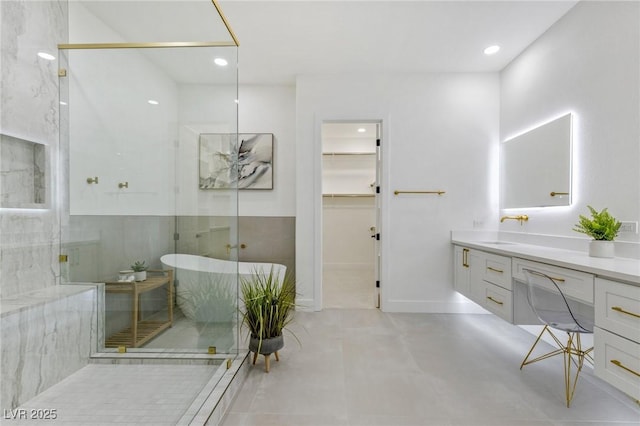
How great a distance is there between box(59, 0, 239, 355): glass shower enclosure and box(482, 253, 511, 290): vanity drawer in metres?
2.22

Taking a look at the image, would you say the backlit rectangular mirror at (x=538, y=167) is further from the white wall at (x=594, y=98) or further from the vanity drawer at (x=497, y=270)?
the vanity drawer at (x=497, y=270)

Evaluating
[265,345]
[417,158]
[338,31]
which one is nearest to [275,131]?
[338,31]

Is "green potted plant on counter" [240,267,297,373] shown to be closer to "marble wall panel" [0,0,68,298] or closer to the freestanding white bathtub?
the freestanding white bathtub

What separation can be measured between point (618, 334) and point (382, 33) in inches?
108

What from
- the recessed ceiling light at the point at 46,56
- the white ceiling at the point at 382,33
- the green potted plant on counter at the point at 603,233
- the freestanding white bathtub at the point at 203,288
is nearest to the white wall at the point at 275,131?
the white ceiling at the point at 382,33

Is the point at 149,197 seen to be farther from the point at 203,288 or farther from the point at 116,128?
the point at 203,288

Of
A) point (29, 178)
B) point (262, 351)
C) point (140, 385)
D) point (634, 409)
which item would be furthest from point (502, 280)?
point (29, 178)

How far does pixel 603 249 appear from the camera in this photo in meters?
1.90

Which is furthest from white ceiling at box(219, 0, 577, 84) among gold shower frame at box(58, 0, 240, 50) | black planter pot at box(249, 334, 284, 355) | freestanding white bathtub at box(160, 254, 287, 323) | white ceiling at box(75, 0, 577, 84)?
black planter pot at box(249, 334, 284, 355)

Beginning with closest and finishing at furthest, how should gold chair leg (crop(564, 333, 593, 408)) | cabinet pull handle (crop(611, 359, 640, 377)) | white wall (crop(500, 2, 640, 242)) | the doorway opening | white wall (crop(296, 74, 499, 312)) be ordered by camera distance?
1. cabinet pull handle (crop(611, 359, 640, 377))
2. gold chair leg (crop(564, 333, 593, 408))
3. white wall (crop(500, 2, 640, 242))
4. white wall (crop(296, 74, 499, 312))
5. the doorway opening

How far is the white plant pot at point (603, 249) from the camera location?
189 cm

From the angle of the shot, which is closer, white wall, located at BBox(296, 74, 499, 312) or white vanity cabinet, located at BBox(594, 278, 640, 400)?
white vanity cabinet, located at BBox(594, 278, 640, 400)

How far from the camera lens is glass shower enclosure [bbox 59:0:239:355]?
182 cm

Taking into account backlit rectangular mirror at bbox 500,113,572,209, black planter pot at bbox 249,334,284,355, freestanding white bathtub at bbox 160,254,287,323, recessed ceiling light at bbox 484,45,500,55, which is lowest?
black planter pot at bbox 249,334,284,355
